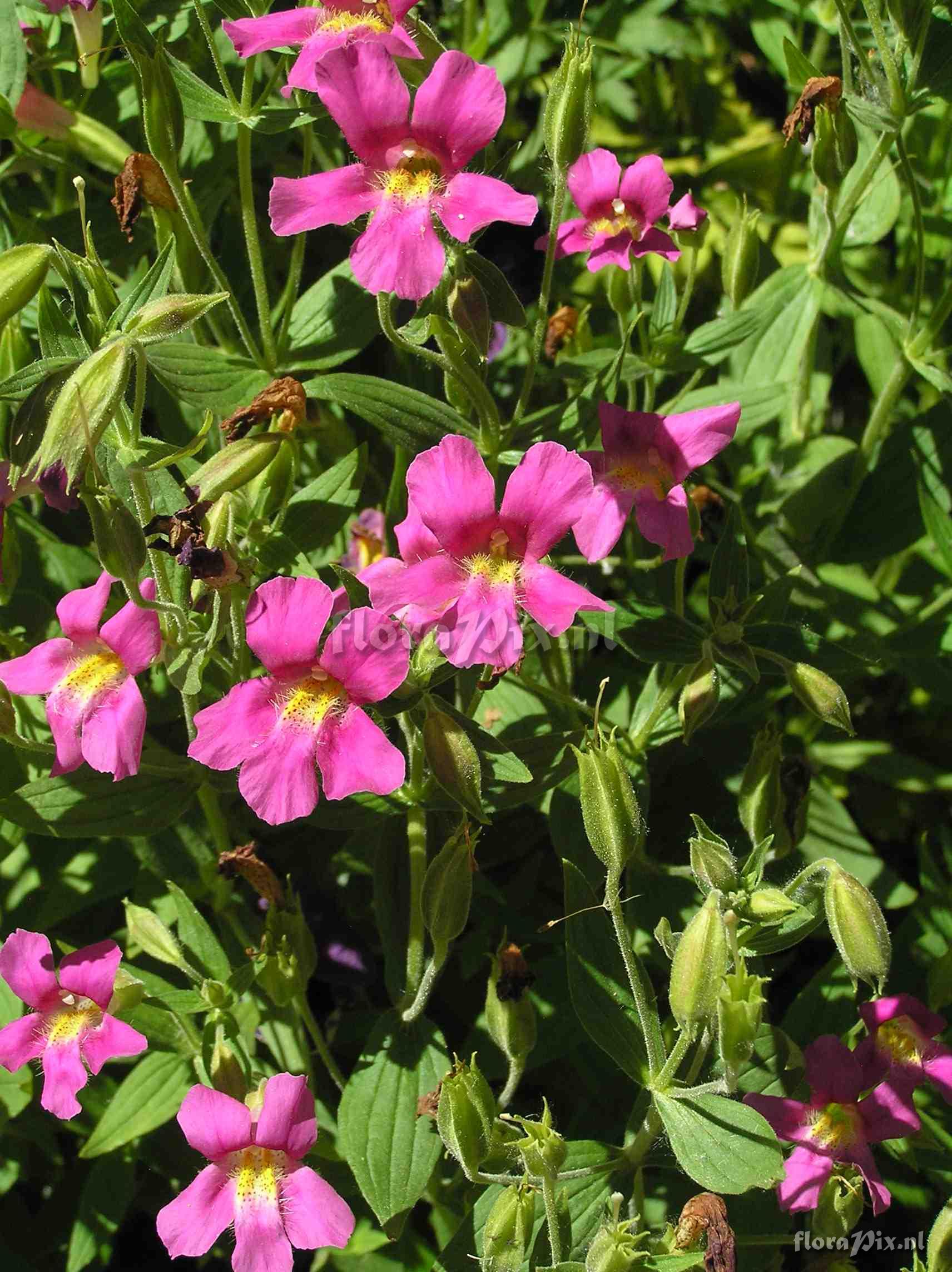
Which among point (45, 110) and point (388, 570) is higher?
point (45, 110)

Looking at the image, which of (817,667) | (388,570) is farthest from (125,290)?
(817,667)

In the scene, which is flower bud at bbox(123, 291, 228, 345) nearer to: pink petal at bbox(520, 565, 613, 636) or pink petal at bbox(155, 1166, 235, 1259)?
pink petal at bbox(520, 565, 613, 636)

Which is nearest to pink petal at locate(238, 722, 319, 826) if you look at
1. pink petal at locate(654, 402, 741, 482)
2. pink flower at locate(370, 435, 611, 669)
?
pink flower at locate(370, 435, 611, 669)

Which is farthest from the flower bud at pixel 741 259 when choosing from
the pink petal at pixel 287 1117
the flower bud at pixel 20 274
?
the pink petal at pixel 287 1117

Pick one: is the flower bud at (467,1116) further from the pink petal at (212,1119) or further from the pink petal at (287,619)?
the pink petal at (287,619)

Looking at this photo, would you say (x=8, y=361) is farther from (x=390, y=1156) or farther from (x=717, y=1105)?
(x=717, y=1105)

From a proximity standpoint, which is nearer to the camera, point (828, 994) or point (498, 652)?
point (498, 652)
